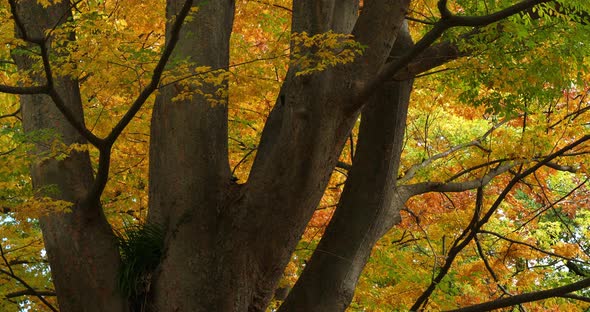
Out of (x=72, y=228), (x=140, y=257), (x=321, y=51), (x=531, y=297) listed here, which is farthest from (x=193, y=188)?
(x=531, y=297)

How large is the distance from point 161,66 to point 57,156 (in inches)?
59.6

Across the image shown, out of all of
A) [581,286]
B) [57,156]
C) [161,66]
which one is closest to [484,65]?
[581,286]

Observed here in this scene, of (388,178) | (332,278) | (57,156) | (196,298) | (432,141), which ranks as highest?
(432,141)

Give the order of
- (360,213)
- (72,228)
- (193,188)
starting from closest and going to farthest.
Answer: (72,228)
(193,188)
(360,213)

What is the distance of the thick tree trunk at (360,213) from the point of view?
544 centimetres

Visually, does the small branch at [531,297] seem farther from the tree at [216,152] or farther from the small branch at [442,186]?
the small branch at [442,186]

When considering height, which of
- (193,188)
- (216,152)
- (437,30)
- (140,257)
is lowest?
(140,257)

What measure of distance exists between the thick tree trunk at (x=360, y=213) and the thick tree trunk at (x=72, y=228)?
1495mm

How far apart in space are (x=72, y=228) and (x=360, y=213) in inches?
90.0

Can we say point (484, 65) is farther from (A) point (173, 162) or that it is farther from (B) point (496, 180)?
(B) point (496, 180)

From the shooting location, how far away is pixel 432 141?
1216cm

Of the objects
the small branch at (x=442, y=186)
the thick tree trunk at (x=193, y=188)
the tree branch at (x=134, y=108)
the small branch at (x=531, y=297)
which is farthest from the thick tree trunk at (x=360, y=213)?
the tree branch at (x=134, y=108)

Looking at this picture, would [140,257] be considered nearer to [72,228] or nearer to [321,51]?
[72,228]

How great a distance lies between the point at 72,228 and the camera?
192 inches
